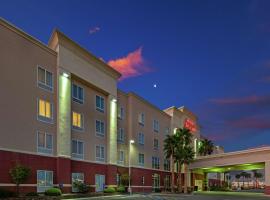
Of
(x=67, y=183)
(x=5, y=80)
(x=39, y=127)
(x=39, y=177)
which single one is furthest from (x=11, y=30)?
(x=67, y=183)

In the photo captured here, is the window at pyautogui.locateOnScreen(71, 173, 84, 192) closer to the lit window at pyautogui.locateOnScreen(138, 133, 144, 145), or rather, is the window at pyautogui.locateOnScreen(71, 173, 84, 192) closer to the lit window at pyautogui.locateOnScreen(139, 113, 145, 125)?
the lit window at pyautogui.locateOnScreen(138, 133, 144, 145)

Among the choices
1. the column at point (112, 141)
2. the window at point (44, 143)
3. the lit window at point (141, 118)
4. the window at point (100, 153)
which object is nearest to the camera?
the window at point (44, 143)

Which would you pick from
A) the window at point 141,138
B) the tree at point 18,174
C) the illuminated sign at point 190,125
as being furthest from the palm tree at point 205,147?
the tree at point 18,174

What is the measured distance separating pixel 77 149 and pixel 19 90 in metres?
13.1

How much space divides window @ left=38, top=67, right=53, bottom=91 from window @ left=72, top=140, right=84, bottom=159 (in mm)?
8375

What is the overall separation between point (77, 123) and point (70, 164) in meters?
5.88

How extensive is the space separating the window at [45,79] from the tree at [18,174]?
9652 mm

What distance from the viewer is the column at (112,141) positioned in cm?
5456

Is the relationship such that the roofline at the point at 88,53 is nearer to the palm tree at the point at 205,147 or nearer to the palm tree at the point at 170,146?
the palm tree at the point at 170,146

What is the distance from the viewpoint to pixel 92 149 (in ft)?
168

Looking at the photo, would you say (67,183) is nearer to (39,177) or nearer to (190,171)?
(39,177)

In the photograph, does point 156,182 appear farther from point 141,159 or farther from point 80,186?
point 80,186

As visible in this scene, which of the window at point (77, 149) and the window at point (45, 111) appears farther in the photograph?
the window at point (77, 149)

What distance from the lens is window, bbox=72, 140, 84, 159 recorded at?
154ft
